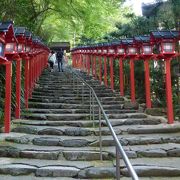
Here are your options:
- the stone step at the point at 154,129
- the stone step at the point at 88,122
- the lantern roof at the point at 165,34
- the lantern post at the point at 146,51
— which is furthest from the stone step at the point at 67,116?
the lantern roof at the point at 165,34

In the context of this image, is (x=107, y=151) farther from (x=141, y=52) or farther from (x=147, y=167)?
(x=141, y=52)

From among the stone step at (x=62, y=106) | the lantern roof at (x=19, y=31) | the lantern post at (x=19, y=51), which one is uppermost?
the lantern roof at (x=19, y=31)

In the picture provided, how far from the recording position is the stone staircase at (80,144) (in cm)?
600

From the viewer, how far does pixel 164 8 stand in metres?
10.5

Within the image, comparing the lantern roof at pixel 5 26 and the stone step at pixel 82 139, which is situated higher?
the lantern roof at pixel 5 26

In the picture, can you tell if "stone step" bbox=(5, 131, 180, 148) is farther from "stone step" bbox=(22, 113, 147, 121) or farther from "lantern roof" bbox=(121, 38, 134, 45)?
"lantern roof" bbox=(121, 38, 134, 45)

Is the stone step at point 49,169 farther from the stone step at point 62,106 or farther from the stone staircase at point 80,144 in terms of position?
the stone step at point 62,106

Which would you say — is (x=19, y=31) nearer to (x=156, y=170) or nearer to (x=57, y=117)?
(x=57, y=117)

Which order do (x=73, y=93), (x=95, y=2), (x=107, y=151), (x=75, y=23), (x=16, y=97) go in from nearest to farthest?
(x=107, y=151) → (x=16, y=97) → (x=73, y=93) → (x=95, y=2) → (x=75, y=23)

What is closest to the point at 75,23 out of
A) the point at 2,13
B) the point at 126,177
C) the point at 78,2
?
the point at 78,2

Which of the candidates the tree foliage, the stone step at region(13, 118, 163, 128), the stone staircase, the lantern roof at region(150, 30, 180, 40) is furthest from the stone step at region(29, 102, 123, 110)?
the tree foliage

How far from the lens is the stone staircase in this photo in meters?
6.00

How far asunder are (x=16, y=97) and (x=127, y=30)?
6570 millimetres

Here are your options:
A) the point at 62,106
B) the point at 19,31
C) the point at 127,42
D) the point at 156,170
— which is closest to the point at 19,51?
the point at 19,31
